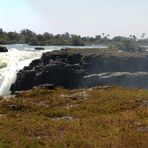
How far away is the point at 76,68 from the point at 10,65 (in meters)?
18.1

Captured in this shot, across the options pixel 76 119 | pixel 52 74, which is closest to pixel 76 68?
pixel 52 74

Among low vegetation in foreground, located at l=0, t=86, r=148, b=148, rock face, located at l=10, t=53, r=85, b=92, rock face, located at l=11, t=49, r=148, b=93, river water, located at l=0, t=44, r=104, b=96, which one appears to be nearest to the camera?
low vegetation in foreground, located at l=0, t=86, r=148, b=148

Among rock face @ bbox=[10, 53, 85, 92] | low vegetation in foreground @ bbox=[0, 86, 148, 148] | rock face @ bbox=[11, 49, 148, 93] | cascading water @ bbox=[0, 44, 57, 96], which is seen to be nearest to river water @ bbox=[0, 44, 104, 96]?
cascading water @ bbox=[0, 44, 57, 96]

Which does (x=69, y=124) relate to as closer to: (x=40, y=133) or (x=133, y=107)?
(x=40, y=133)

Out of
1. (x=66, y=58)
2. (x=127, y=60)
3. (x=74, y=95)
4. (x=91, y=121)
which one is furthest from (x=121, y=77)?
(x=91, y=121)

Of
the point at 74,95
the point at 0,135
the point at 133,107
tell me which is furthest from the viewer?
the point at 74,95

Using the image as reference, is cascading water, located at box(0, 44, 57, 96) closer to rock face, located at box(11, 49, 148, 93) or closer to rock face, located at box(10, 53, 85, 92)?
rock face, located at box(11, 49, 148, 93)

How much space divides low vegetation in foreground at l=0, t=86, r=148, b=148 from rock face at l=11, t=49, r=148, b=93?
5903 centimetres

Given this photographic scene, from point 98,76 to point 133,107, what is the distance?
61394mm

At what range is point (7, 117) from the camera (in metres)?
34.7

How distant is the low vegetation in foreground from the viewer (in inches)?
998

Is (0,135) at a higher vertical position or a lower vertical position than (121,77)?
higher

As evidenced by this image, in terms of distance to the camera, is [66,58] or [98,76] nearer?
[98,76]

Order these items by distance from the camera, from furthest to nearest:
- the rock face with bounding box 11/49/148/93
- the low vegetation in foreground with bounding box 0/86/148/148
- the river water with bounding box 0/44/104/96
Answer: the rock face with bounding box 11/49/148/93, the river water with bounding box 0/44/104/96, the low vegetation in foreground with bounding box 0/86/148/148
